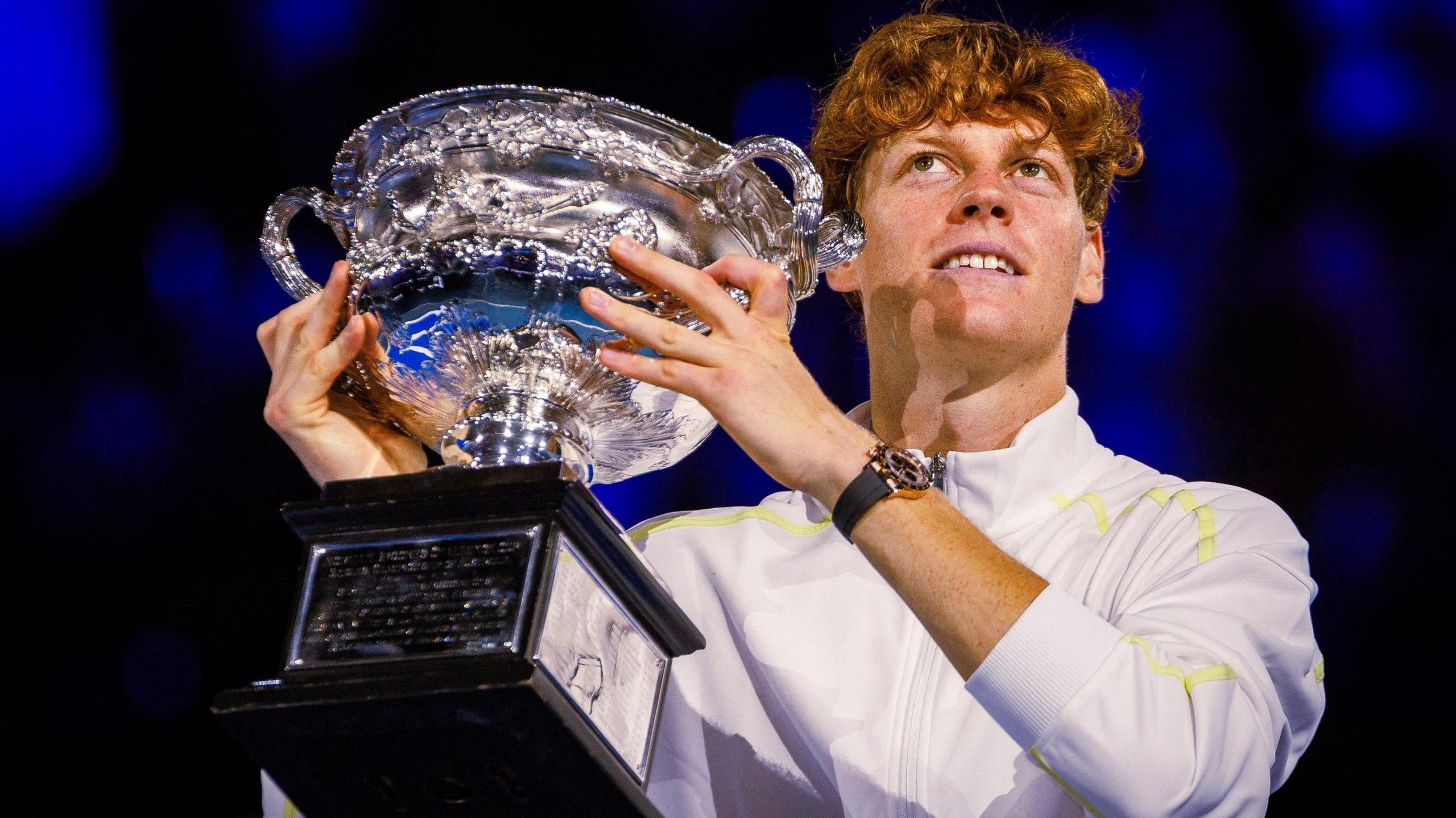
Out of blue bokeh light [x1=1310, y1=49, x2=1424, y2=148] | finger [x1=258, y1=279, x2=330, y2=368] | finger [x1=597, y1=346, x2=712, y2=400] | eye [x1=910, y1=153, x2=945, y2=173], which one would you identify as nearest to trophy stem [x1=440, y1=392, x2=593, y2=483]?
finger [x1=597, y1=346, x2=712, y2=400]

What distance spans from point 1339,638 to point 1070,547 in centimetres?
92

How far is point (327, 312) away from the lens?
1.22 meters

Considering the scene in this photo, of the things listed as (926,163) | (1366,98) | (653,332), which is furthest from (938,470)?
(1366,98)

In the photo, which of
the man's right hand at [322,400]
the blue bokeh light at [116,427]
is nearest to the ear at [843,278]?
the man's right hand at [322,400]

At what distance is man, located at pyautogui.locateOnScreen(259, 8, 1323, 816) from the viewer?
1.07 meters

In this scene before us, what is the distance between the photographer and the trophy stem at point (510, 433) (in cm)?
113

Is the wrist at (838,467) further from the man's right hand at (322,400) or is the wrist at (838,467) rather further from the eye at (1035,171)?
the eye at (1035,171)

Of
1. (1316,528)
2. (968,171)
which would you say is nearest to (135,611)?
(968,171)

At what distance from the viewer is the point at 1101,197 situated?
1.99 m

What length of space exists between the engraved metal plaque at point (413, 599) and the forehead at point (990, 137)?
41.3 inches

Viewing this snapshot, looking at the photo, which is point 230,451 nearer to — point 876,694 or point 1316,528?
point 876,694

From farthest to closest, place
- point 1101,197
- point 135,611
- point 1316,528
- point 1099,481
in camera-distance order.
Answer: point 135,611
point 1316,528
point 1101,197
point 1099,481

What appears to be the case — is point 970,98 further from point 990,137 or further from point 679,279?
point 679,279

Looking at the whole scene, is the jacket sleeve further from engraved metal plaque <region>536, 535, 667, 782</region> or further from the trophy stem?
the trophy stem
